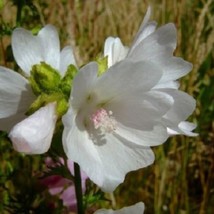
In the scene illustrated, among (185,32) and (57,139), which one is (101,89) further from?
(185,32)

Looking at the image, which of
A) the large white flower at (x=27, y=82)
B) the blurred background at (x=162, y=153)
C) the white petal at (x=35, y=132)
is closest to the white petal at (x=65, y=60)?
the large white flower at (x=27, y=82)

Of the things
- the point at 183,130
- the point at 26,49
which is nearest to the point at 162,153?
the point at 183,130

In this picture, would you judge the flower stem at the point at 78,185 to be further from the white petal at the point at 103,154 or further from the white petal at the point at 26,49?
the white petal at the point at 26,49

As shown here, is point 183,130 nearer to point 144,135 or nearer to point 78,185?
point 144,135

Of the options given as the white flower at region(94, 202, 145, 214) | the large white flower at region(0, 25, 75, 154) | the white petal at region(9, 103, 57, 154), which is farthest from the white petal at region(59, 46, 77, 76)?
the white flower at region(94, 202, 145, 214)

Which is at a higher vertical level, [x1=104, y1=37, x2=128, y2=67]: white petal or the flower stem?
[x1=104, y1=37, x2=128, y2=67]: white petal

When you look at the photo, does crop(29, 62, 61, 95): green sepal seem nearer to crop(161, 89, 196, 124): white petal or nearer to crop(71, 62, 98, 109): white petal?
crop(71, 62, 98, 109): white petal

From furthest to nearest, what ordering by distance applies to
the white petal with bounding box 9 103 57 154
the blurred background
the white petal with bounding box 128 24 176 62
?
the blurred background, the white petal with bounding box 128 24 176 62, the white petal with bounding box 9 103 57 154
